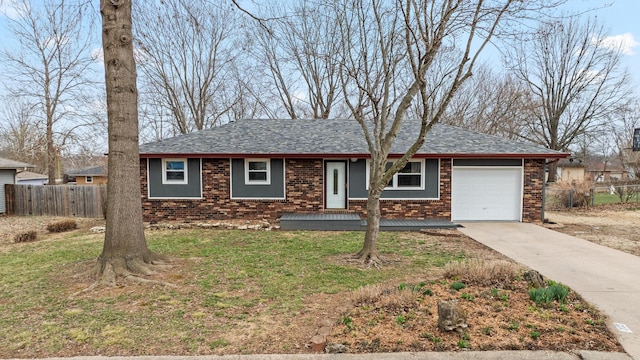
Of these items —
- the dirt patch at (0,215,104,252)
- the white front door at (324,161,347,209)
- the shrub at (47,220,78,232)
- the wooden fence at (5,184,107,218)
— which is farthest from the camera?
the wooden fence at (5,184,107,218)

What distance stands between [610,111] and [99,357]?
35321 mm

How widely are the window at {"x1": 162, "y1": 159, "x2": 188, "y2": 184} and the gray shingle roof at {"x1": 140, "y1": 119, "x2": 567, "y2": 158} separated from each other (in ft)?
1.40

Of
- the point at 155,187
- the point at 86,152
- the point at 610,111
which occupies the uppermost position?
the point at 610,111

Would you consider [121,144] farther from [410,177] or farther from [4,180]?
[4,180]

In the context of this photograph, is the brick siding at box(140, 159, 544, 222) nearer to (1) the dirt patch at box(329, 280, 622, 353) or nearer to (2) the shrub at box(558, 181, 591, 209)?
(1) the dirt patch at box(329, 280, 622, 353)

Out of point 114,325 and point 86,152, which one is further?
point 86,152

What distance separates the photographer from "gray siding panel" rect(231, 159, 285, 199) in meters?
11.8

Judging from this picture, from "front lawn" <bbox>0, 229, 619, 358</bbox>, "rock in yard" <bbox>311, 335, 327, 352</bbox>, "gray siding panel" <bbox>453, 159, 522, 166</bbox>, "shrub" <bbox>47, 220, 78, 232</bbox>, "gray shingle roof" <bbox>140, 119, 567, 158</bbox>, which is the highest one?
"gray shingle roof" <bbox>140, 119, 567, 158</bbox>

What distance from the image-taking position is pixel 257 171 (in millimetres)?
11859

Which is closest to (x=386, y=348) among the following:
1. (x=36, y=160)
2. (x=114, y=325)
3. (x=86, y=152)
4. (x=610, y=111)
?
(x=114, y=325)

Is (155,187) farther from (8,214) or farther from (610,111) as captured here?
(610,111)

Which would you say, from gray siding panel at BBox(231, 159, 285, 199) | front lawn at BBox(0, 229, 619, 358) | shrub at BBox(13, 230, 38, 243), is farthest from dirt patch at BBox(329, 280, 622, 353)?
shrub at BBox(13, 230, 38, 243)

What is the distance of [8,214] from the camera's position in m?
15.0

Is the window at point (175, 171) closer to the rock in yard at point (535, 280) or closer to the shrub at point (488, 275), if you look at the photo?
the shrub at point (488, 275)
